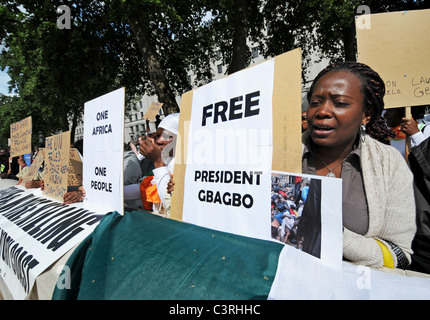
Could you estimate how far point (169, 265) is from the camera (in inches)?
40.8

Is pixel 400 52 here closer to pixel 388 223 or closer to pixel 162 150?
pixel 388 223

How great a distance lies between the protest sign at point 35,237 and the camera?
1342 millimetres

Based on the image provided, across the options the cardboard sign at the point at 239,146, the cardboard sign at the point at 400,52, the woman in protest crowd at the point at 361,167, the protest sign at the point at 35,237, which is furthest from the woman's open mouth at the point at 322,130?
the protest sign at the point at 35,237

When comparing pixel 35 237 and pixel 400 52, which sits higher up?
pixel 400 52

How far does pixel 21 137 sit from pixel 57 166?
1.88 m

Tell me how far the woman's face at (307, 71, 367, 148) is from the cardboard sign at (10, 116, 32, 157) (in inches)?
146

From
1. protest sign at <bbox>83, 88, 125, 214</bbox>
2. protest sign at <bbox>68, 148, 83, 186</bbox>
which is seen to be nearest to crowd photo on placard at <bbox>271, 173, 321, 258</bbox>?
protest sign at <bbox>83, 88, 125, 214</bbox>

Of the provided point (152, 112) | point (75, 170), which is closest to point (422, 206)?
point (75, 170)

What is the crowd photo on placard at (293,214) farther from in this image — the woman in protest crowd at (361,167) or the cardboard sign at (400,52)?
the cardboard sign at (400,52)

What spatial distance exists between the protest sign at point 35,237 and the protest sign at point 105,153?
0.14 m

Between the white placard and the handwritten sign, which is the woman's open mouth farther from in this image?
the handwritten sign
